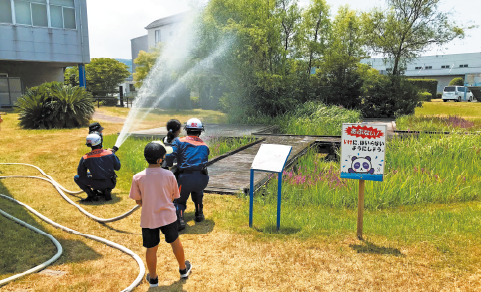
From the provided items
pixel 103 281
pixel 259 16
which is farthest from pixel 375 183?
pixel 259 16

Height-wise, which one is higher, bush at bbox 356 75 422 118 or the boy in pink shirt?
bush at bbox 356 75 422 118

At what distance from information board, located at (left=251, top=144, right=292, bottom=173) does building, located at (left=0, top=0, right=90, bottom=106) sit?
2319 centimetres

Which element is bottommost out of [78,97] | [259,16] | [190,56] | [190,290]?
[190,290]

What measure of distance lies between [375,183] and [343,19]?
18.6 metres

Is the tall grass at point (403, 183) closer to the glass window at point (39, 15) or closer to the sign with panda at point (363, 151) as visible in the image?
the sign with panda at point (363, 151)

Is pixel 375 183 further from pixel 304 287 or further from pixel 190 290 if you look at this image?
pixel 190 290

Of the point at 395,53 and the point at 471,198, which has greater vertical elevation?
the point at 395,53

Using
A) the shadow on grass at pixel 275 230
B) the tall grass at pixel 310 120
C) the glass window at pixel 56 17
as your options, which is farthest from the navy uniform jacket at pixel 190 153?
the glass window at pixel 56 17

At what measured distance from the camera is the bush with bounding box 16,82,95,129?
16938 mm

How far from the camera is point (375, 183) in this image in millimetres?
6355

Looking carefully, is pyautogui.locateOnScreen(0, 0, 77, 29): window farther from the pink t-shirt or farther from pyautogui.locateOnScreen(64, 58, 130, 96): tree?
the pink t-shirt

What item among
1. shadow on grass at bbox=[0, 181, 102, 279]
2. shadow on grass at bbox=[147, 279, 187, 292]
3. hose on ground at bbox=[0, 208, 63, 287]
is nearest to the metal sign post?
shadow on grass at bbox=[147, 279, 187, 292]

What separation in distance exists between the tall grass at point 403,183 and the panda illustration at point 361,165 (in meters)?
1.65

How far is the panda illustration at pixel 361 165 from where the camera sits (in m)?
4.55
